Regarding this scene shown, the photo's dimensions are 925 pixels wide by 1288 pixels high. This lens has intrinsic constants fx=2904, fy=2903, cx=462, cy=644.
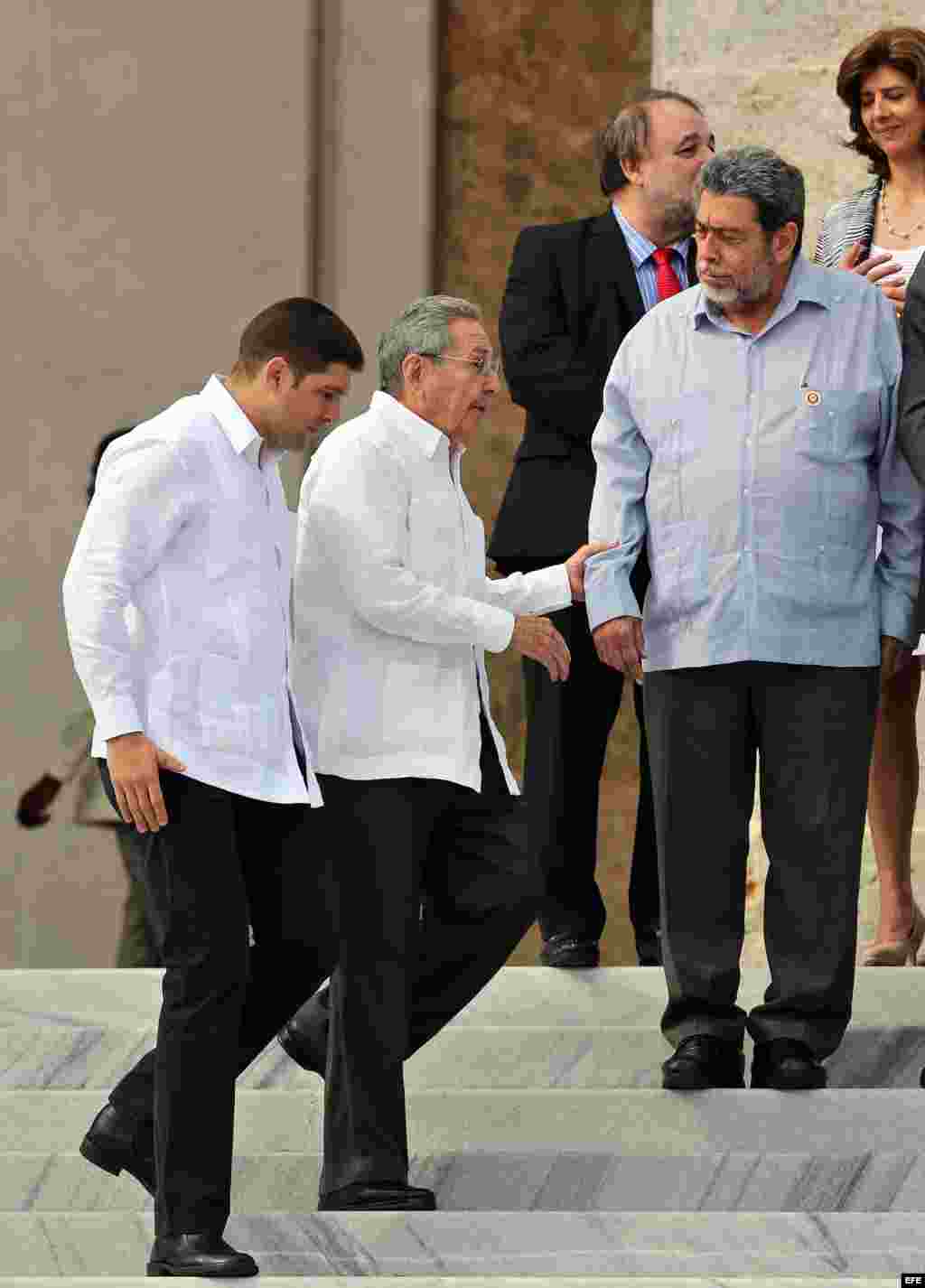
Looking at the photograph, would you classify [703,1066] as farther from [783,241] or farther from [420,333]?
[783,241]

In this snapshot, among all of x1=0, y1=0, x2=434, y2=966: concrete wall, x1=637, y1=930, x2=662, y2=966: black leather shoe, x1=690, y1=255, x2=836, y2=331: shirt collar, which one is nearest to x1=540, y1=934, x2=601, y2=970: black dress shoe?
x1=637, y1=930, x2=662, y2=966: black leather shoe

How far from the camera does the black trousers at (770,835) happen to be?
550 cm

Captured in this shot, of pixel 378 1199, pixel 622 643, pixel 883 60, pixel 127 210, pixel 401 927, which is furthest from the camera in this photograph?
pixel 127 210

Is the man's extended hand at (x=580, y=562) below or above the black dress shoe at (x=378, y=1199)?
above

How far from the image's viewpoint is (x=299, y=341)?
16.1 ft

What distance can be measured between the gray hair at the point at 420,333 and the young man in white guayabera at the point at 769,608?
49 centimetres

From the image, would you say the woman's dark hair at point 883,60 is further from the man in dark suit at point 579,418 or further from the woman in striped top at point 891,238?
the man in dark suit at point 579,418

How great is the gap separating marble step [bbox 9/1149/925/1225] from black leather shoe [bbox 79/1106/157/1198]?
35cm

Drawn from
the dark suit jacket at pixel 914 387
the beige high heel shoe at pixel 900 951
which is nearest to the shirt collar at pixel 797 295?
the dark suit jacket at pixel 914 387

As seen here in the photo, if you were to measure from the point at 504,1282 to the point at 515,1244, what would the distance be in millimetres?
274

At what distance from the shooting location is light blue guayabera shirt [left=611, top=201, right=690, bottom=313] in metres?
6.36

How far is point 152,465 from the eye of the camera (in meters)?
4.75

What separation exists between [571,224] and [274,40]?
3.32 metres

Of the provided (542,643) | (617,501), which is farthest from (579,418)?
(542,643)
